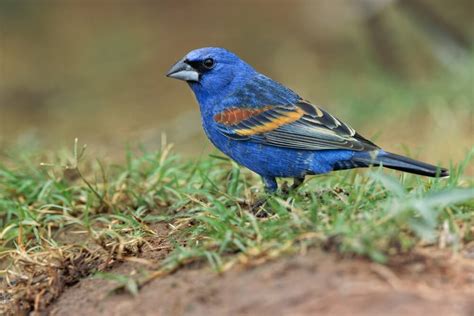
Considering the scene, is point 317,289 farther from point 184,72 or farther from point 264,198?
point 184,72

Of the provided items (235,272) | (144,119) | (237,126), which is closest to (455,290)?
(235,272)

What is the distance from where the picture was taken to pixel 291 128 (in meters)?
4.48

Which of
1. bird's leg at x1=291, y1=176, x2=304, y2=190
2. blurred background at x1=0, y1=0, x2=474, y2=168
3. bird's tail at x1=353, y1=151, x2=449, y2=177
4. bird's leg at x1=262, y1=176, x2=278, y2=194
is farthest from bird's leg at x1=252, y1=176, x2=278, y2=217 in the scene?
blurred background at x1=0, y1=0, x2=474, y2=168

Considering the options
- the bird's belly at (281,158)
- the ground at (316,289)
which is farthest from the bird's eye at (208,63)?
the ground at (316,289)

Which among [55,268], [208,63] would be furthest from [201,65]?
[55,268]

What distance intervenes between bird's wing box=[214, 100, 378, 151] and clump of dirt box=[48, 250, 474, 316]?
1.33m

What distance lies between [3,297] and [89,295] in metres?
0.63

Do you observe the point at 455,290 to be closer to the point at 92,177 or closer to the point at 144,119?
the point at 92,177

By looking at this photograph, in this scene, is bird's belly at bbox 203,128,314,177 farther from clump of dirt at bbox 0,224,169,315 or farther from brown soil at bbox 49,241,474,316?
brown soil at bbox 49,241,474,316

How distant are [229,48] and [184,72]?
269 inches

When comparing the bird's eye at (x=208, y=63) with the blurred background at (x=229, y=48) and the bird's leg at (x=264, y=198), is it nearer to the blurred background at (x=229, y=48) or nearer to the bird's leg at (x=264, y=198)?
the bird's leg at (x=264, y=198)

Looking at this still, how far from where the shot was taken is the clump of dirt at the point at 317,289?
9.06 feet

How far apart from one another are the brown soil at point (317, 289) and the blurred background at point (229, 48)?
3.31 meters

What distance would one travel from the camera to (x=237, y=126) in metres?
4.51
